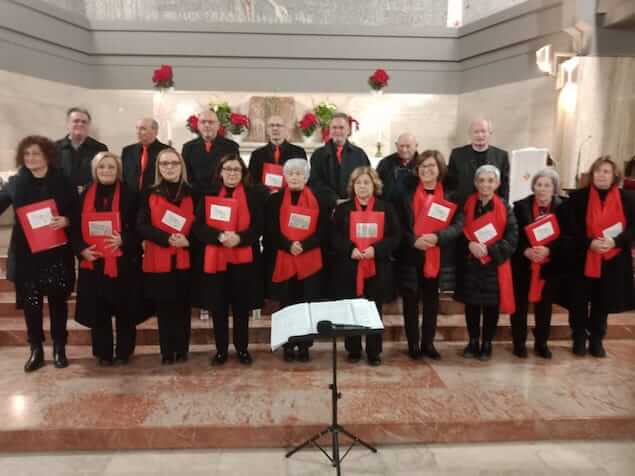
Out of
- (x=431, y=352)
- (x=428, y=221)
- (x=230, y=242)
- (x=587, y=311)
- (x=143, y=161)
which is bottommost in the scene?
(x=431, y=352)

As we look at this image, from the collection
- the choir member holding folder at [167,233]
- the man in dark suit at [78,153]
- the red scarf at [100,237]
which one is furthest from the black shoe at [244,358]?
the man in dark suit at [78,153]

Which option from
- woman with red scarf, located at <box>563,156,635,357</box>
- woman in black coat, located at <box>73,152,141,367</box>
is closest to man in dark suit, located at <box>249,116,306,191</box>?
woman in black coat, located at <box>73,152,141,367</box>

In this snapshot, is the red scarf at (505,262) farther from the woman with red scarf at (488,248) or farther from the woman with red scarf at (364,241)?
the woman with red scarf at (364,241)

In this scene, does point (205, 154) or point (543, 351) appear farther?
point (205, 154)

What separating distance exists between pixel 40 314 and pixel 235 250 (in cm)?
150

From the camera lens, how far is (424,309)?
368cm

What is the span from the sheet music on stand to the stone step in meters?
1.77

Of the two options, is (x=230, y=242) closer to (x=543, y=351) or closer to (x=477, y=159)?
(x=477, y=159)

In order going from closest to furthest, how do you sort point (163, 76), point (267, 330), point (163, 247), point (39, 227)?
point (39, 227) → point (163, 247) → point (267, 330) → point (163, 76)

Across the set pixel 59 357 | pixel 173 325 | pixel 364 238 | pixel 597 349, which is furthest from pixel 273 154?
pixel 597 349

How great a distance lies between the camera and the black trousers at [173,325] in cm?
354

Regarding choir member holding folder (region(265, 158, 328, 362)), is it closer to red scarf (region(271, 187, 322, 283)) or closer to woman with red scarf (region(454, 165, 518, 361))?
red scarf (region(271, 187, 322, 283))

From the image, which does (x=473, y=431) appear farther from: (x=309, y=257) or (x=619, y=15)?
(x=619, y=15)

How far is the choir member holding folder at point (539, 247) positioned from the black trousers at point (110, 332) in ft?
9.58
